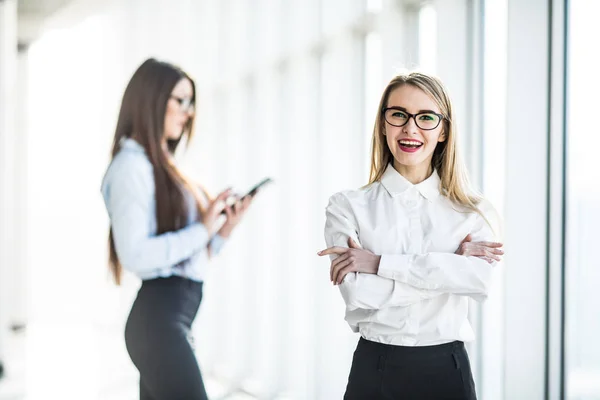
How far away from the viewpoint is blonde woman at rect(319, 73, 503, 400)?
1503 mm

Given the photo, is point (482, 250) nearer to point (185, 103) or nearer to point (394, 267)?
point (394, 267)

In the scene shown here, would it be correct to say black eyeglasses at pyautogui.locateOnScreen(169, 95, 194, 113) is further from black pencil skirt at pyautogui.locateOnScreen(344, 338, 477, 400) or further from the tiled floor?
the tiled floor

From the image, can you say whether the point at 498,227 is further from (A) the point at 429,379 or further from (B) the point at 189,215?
(B) the point at 189,215

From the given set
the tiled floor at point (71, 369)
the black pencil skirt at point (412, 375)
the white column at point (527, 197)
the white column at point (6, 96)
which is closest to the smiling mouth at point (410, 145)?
the black pencil skirt at point (412, 375)

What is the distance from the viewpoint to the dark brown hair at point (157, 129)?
2.22 metres

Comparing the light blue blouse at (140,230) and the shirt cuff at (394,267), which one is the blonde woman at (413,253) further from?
the light blue blouse at (140,230)

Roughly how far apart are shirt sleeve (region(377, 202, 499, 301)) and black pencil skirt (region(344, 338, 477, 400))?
168mm

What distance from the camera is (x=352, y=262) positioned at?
153 centimetres

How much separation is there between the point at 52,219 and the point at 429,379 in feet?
21.1

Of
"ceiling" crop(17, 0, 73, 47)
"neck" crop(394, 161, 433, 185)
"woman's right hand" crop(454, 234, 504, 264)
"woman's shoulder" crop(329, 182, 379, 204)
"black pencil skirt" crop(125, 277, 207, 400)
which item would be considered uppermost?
"ceiling" crop(17, 0, 73, 47)

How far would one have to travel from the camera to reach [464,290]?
4.95 feet

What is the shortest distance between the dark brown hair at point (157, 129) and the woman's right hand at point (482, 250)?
114cm
